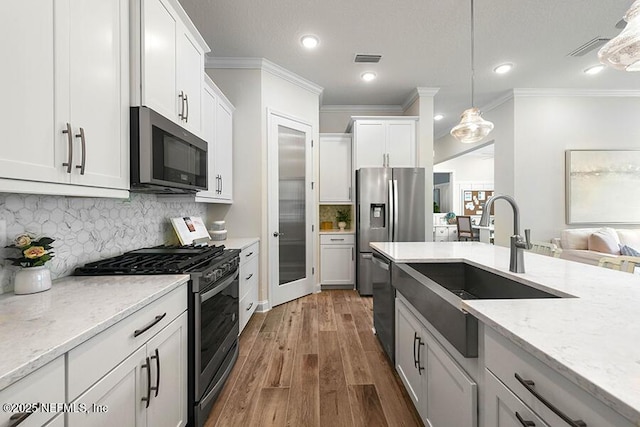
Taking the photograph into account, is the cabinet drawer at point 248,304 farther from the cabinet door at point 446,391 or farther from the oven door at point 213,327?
the cabinet door at point 446,391

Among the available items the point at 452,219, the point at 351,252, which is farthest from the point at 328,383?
the point at 452,219

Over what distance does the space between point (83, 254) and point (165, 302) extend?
2.29 ft

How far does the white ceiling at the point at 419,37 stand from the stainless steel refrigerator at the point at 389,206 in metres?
1.37


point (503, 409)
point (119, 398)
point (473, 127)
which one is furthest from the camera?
point (473, 127)

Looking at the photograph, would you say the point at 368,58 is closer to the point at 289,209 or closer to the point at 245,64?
the point at 245,64

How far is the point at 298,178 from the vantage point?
12.8 feet

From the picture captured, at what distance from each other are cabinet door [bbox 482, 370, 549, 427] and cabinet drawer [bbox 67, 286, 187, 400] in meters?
1.24

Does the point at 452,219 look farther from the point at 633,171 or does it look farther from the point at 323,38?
the point at 323,38

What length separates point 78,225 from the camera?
1.54 m

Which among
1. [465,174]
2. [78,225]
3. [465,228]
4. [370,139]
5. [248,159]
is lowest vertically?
[465,228]

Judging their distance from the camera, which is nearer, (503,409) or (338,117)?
(503,409)

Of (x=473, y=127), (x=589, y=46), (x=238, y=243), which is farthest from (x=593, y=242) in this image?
(x=238, y=243)

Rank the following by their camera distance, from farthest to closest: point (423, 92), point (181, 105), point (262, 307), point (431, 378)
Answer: point (423, 92), point (262, 307), point (181, 105), point (431, 378)

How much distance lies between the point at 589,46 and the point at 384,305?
12.5 ft
